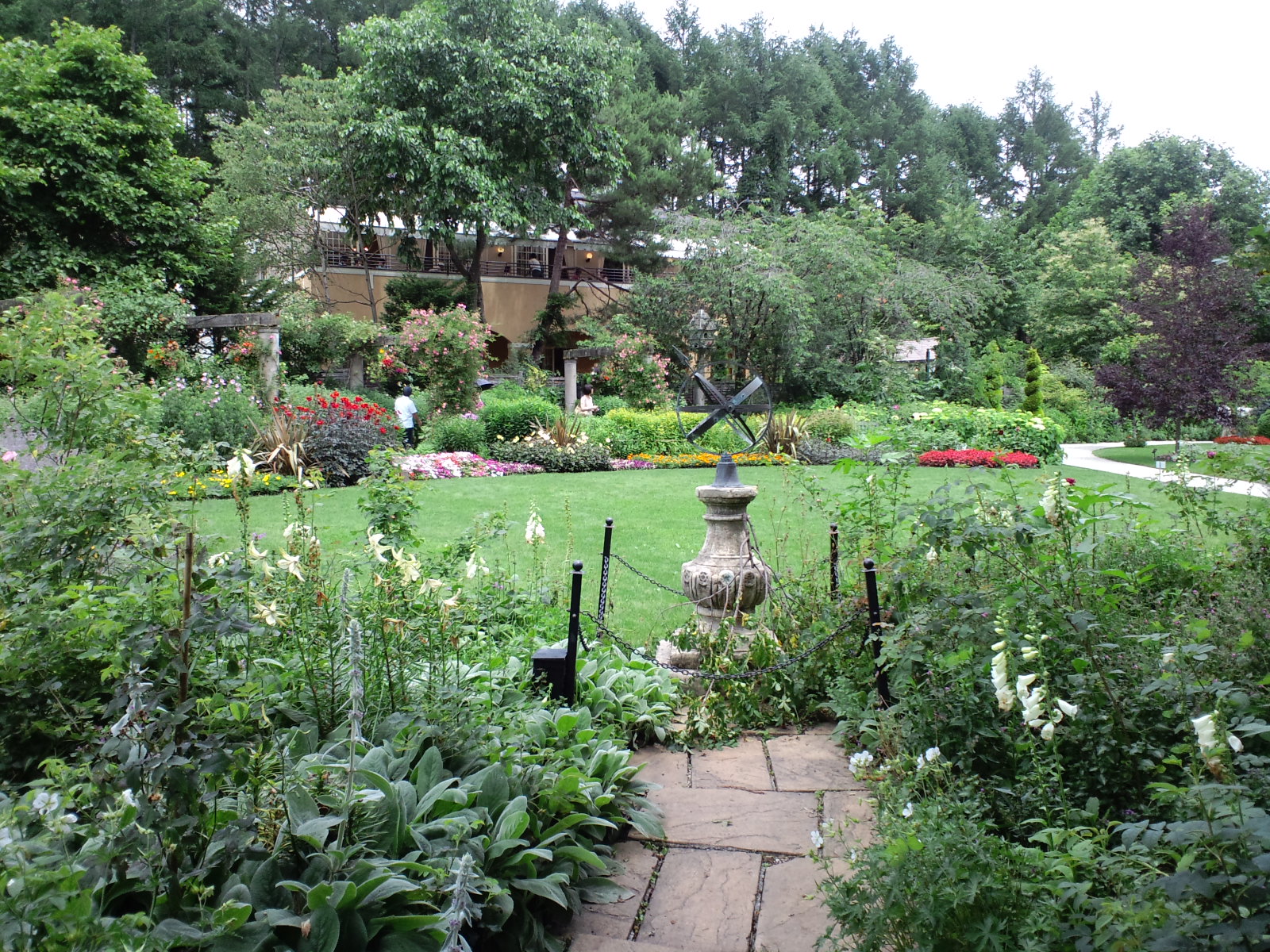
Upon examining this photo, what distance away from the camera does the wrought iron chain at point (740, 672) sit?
3.49 metres

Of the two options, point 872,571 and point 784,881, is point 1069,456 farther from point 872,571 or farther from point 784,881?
point 784,881

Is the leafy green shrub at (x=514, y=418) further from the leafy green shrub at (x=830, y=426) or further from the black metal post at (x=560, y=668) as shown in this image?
the black metal post at (x=560, y=668)

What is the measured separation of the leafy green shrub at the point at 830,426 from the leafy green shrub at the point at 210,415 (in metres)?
8.98

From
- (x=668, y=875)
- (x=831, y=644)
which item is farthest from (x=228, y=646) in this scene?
(x=831, y=644)

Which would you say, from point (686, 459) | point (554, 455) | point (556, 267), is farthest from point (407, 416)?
point (556, 267)

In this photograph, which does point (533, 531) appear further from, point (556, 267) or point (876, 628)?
point (556, 267)

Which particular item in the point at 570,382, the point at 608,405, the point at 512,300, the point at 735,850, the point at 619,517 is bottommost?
the point at 735,850

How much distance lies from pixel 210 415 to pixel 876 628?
9594 millimetres

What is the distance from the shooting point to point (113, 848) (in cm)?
157

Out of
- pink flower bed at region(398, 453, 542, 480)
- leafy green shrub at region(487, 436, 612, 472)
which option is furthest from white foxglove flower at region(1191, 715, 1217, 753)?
leafy green shrub at region(487, 436, 612, 472)

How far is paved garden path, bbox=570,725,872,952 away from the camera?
7.44ft

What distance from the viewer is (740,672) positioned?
12.5 feet

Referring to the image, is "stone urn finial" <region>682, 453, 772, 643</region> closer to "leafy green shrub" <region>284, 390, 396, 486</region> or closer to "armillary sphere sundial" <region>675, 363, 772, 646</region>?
"armillary sphere sundial" <region>675, 363, 772, 646</region>

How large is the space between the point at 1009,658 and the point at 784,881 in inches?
37.7
